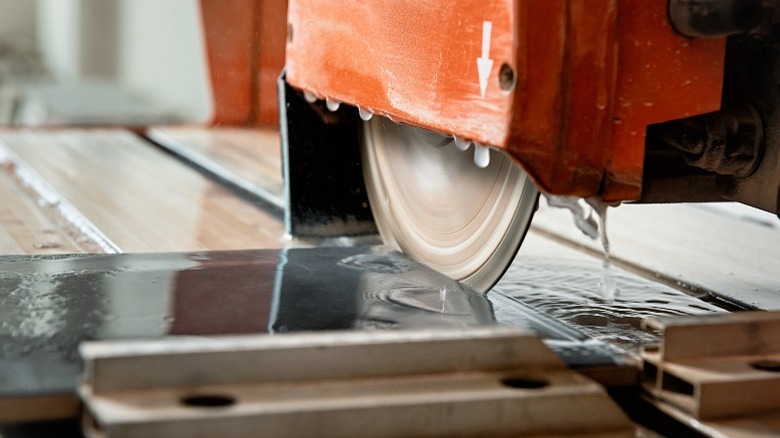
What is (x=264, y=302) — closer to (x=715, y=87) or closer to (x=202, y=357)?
(x=202, y=357)

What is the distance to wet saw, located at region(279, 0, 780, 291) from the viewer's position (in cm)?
153

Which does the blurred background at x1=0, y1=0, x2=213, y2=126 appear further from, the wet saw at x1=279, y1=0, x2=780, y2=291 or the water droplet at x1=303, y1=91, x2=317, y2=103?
the wet saw at x1=279, y1=0, x2=780, y2=291

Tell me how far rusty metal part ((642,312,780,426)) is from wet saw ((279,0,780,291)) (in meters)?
0.23

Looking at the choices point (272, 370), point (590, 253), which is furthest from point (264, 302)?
point (590, 253)

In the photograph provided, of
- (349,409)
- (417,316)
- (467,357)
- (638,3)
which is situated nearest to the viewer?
(349,409)

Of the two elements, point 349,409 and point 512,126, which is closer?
point 349,409

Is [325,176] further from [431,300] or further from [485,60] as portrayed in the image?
[485,60]

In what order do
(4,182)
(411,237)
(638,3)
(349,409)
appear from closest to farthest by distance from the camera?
(349,409)
(638,3)
(411,237)
(4,182)

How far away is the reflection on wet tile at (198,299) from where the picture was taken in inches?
56.9

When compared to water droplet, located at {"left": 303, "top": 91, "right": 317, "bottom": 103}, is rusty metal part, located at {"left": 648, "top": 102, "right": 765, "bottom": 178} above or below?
below

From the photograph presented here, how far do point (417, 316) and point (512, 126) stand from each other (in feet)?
1.04

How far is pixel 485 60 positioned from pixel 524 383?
0.47 meters

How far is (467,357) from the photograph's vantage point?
4.56ft

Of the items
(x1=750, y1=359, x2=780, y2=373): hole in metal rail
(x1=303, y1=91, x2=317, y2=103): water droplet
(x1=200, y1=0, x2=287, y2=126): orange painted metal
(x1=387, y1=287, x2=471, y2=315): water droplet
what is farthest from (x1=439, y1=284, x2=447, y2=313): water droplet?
(x1=200, y1=0, x2=287, y2=126): orange painted metal
